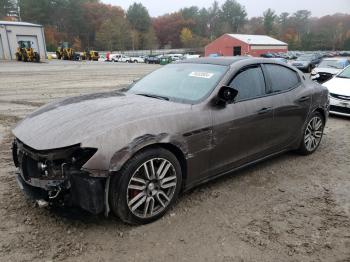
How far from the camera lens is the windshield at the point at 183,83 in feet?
12.3

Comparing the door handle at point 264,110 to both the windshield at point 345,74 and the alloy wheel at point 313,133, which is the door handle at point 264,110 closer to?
the alloy wheel at point 313,133

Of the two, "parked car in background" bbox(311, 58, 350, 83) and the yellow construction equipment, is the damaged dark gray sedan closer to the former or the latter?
"parked car in background" bbox(311, 58, 350, 83)

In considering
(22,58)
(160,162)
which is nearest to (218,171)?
(160,162)

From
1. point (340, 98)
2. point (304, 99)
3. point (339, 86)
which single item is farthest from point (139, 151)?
point (339, 86)

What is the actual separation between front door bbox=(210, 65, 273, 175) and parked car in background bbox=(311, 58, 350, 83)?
36.3 ft

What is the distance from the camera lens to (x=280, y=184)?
165 inches

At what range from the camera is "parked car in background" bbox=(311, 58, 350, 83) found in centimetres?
1444

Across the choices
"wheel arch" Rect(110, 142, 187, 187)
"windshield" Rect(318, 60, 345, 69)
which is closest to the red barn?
"windshield" Rect(318, 60, 345, 69)

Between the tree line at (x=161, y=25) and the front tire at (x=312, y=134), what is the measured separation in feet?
254

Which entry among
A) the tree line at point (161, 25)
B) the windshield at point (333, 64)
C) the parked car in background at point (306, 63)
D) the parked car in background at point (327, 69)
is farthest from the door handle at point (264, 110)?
the tree line at point (161, 25)

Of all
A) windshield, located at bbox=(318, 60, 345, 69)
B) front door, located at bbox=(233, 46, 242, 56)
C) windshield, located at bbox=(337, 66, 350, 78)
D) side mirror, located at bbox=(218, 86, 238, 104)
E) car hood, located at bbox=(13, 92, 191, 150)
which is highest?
side mirror, located at bbox=(218, 86, 238, 104)

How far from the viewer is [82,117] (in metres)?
3.18

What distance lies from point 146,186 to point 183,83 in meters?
1.47

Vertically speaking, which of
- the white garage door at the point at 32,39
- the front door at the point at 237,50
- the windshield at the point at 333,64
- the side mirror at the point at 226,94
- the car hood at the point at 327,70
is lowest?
the front door at the point at 237,50
